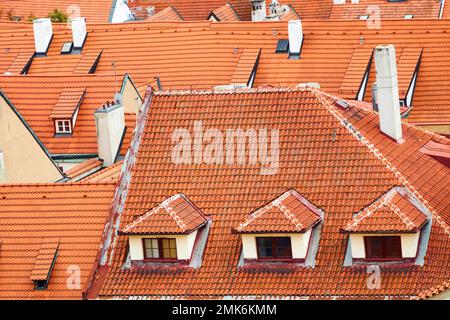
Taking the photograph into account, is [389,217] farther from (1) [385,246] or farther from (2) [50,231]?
(2) [50,231]

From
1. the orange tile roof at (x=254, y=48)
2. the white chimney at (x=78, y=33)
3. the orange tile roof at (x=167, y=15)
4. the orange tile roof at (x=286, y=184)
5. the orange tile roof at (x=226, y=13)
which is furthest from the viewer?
the orange tile roof at (x=226, y=13)

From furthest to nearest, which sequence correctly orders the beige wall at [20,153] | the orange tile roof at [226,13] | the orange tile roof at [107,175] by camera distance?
the orange tile roof at [226,13] → the beige wall at [20,153] → the orange tile roof at [107,175]

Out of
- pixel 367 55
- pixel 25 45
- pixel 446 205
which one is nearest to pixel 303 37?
pixel 367 55

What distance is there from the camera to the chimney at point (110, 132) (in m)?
45.0

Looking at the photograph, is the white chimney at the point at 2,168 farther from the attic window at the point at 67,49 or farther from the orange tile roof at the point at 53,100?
the attic window at the point at 67,49

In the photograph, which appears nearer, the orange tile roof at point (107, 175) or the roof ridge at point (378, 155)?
the roof ridge at point (378, 155)

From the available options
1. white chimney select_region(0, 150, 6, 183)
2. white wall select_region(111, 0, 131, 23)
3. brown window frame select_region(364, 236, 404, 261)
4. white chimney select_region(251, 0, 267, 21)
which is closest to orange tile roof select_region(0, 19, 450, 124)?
white chimney select_region(251, 0, 267, 21)

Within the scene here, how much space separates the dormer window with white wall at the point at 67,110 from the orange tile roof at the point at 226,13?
37.3 metres

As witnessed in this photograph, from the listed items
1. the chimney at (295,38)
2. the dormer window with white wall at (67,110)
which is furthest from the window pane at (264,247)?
the chimney at (295,38)

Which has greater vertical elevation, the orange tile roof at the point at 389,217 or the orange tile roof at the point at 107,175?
the orange tile roof at the point at 107,175

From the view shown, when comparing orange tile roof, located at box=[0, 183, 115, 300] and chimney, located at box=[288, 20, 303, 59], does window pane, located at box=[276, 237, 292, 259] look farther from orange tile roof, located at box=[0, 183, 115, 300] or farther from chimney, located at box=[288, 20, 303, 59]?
chimney, located at box=[288, 20, 303, 59]

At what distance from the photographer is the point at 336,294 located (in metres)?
26.0

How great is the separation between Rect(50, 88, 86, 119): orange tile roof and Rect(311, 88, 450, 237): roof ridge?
70.0 ft

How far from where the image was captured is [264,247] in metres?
27.5
